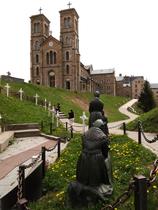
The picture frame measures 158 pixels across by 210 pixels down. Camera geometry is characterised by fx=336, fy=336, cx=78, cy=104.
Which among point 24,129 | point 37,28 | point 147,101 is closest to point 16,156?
point 24,129

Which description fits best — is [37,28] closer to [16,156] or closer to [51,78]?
[51,78]

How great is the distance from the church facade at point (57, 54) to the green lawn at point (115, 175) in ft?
203

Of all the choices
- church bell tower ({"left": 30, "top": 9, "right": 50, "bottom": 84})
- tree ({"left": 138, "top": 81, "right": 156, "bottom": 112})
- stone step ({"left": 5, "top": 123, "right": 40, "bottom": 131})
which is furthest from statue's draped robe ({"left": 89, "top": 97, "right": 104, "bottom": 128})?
church bell tower ({"left": 30, "top": 9, "right": 50, "bottom": 84})

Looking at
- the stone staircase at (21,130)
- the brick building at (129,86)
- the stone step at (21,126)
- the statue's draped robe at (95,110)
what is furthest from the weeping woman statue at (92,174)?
the brick building at (129,86)

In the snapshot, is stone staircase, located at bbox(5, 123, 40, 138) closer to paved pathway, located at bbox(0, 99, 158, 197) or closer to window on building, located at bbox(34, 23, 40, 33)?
paved pathway, located at bbox(0, 99, 158, 197)

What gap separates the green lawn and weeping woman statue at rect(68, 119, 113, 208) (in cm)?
22

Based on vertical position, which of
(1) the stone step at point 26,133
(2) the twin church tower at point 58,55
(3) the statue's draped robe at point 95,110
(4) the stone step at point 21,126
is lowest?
(1) the stone step at point 26,133

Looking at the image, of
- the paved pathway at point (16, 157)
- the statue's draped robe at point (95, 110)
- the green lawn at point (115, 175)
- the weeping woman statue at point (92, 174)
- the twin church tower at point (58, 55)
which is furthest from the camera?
the twin church tower at point (58, 55)

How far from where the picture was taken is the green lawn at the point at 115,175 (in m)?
6.81

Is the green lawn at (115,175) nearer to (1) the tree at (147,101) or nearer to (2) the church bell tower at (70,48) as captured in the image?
(1) the tree at (147,101)

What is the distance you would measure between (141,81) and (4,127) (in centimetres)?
11484

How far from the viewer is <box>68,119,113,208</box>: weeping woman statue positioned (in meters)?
6.46

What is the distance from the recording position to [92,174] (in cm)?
647

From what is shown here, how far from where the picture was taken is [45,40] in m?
77.5
